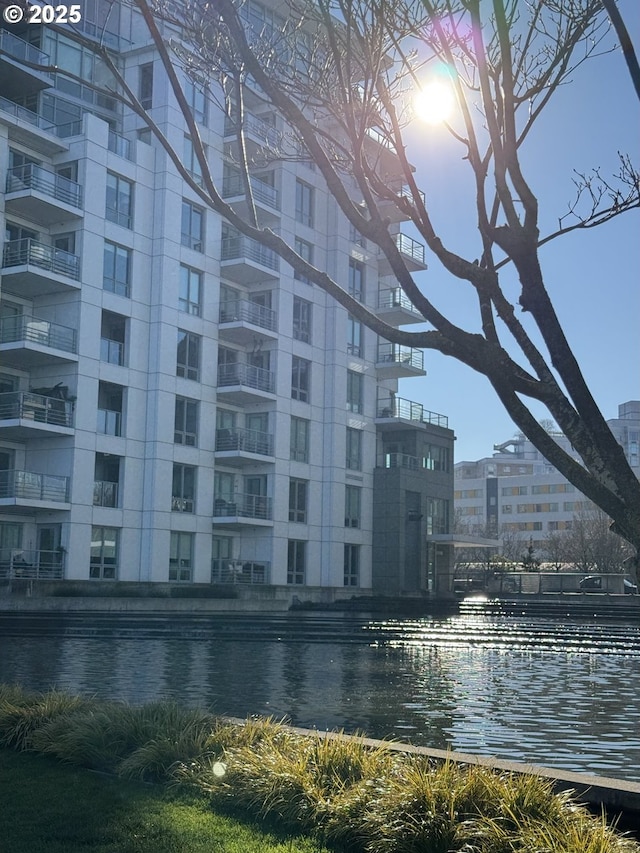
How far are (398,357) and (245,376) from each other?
11388 mm

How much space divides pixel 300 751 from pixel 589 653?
57.2ft

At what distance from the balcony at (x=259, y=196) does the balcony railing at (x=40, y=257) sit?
32.9 feet

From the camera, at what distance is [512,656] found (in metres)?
22.4

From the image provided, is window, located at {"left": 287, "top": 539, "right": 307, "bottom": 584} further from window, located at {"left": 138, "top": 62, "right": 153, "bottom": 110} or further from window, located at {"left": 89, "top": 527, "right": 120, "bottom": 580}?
window, located at {"left": 138, "top": 62, "right": 153, "bottom": 110}

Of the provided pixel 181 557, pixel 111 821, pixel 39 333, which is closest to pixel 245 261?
pixel 39 333

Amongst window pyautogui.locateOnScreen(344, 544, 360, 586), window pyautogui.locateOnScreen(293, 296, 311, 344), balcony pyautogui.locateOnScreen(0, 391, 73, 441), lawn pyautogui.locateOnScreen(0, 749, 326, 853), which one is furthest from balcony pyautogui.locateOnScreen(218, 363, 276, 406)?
lawn pyautogui.locateOnScreen(0, 749, 326, 853)

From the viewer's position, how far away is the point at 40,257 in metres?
38.3

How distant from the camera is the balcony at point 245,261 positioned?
154ft

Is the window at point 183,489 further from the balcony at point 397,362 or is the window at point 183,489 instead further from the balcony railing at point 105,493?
the balcony at point 397,362

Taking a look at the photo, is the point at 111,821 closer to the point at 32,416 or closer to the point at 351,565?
the point at 32,416

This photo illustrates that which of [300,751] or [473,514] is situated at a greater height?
[473,514]

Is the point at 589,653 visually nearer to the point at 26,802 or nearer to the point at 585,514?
the point at 26,802

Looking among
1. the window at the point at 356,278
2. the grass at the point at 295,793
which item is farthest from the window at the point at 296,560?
the grass at the point at 295,793

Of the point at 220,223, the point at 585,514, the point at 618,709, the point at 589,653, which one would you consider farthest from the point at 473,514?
the point at 618,709
